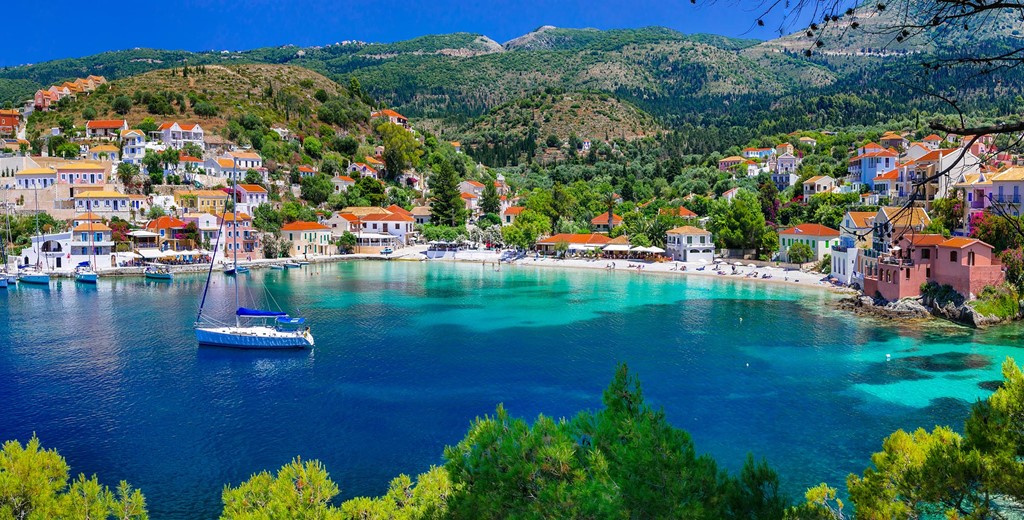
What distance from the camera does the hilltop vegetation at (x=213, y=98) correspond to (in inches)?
3199

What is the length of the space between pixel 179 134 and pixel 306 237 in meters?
23.0

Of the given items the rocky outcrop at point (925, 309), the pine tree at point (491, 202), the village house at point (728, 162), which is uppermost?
the village house at point (728, 162)

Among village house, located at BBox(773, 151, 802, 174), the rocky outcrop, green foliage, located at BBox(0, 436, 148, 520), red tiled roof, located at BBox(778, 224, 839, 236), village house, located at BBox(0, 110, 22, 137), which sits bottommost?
the rocky outcrop

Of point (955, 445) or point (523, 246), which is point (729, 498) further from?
point (523, 246)

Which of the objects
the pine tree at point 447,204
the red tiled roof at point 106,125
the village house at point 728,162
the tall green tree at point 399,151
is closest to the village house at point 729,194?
the village house at point 728,162

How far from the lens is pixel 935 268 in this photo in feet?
108

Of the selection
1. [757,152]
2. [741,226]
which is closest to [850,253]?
[741,226]

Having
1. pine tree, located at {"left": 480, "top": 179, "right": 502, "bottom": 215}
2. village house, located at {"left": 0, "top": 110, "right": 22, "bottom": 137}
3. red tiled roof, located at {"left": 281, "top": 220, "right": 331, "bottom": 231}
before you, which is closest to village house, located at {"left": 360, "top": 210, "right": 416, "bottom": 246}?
red tiled roof, located at {"left": 281, "top": 220, "right": 331, "bottom": 231}

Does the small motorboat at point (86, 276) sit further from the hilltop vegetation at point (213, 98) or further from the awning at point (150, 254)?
the hilltop vegetation at point (213, 98)

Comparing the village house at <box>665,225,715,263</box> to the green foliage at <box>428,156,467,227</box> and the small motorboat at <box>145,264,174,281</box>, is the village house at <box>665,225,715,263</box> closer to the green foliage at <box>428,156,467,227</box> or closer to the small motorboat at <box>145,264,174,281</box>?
the green foliage at <box>428,156,467,227</box>

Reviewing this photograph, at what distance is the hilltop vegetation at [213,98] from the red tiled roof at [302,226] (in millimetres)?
25017

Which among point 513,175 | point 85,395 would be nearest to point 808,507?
point 85,395

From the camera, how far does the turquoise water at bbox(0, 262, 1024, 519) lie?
15984mm

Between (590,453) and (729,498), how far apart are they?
1489mm
